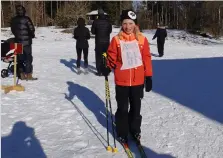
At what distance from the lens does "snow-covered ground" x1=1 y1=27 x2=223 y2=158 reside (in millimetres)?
5422

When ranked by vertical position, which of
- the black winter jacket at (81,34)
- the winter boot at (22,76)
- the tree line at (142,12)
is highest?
the tree line at (142,12)

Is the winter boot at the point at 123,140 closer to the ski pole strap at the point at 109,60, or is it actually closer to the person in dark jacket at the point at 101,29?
the ski pole strap at the point at 109,60

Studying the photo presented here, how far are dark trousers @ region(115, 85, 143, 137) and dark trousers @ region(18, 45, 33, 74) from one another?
5.46 m

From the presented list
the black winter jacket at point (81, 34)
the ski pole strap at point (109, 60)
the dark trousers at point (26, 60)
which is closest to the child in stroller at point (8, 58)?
the dark trousers at point (26, 60)

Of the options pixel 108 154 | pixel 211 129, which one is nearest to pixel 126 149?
pixel 108 154

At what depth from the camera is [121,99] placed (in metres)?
5.48

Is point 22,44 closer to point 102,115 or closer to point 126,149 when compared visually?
point 102,115

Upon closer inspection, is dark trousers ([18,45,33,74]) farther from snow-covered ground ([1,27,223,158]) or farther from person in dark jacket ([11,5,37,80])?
snow-covered ground ([1,27,223,158])

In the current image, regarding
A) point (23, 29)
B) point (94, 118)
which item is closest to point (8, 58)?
point (23, 29)

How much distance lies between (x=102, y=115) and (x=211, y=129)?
215cm

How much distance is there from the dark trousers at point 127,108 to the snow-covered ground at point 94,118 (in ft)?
1.05

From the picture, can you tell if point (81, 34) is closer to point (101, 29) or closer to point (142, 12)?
point (101, 29)

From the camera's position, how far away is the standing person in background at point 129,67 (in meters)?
5.27

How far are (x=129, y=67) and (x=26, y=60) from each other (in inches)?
233
